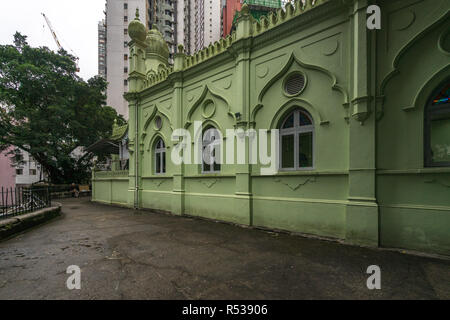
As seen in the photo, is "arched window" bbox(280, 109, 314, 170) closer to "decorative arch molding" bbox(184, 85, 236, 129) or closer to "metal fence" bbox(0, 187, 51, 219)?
"decorative arch molding" bbox(184, 85, 236, 129)

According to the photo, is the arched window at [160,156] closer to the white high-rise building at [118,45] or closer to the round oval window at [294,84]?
the round oval window at [294,84]

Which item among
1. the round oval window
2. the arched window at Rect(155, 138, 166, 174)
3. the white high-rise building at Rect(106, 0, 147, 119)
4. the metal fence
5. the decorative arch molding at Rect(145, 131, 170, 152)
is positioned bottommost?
the metal fence

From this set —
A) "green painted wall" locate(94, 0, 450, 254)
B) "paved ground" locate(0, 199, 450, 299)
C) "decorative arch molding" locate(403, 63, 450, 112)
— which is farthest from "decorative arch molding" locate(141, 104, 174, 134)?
"decorative arch molding" locate(403, 63, 450, 112)

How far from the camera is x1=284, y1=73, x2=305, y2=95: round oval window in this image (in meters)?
6.04

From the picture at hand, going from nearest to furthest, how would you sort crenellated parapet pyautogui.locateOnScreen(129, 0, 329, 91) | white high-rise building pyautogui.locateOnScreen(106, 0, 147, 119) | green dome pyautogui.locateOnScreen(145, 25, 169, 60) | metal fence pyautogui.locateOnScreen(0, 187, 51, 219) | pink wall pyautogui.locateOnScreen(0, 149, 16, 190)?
crenellated parapet pyautogui.locateOnScreen(129, 0, 329, 91), metal fence pyautogui.locateOnScreen(0, 187, 51, 219), green dome pyautogui.locateOnScreen(145, 25, 169, 60), pink wall pyautogui.locateOnScreen(0, 149, 16, 190), white high-rise building pyautogui.locateOnScreen(106, 0, 147, 119)

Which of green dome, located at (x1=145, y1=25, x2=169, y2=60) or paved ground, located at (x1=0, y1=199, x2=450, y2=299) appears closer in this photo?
paved ground, located at (x1=0, y1=199, x2=450, y2=299)

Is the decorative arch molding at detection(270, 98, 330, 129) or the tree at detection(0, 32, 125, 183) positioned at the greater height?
the tree at detection(0, 32, 125, 183)

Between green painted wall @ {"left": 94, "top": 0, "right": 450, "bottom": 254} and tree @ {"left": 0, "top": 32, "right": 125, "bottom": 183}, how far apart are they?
17619 mm

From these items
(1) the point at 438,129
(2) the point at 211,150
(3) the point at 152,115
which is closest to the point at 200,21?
(3) the point at 152,115

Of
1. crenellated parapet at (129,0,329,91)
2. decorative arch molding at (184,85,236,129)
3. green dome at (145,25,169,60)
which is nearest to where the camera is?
crenellated parapet at (129,0,329,91)

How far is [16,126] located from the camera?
17.5m

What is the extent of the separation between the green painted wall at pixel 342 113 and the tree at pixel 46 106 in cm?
1762

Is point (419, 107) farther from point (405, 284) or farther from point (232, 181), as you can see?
point (232, 181)

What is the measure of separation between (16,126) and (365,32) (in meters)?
25.0
